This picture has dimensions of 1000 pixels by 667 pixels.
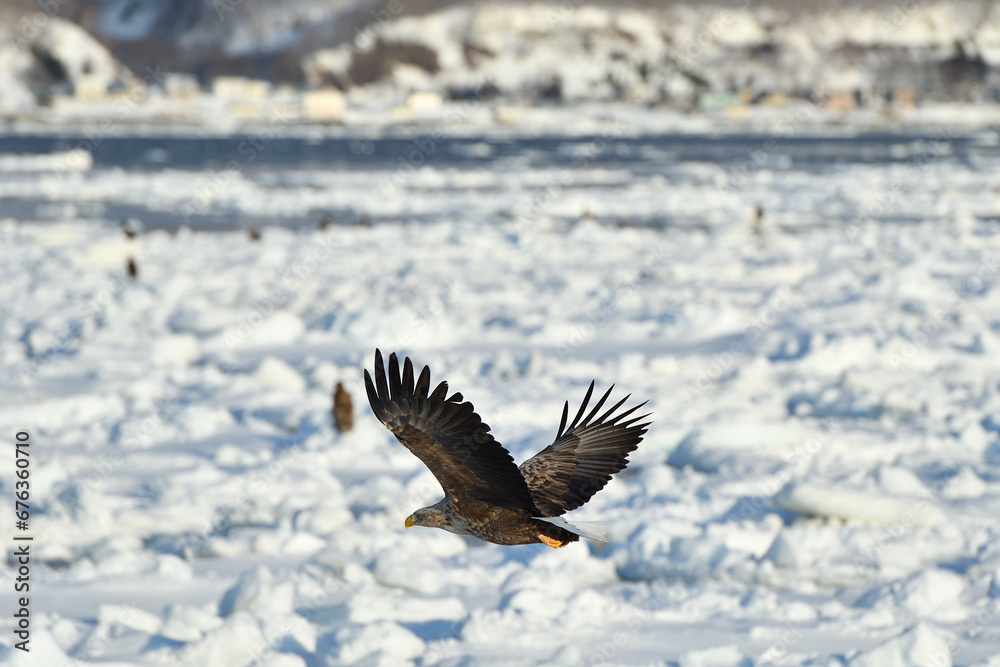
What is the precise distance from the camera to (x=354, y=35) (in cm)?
13125

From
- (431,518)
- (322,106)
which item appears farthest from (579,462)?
(322,106)

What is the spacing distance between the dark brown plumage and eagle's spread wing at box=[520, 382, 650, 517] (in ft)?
12.9

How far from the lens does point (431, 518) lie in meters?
3.06

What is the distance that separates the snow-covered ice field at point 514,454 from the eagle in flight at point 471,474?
147cm

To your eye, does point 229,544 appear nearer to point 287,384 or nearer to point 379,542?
point 379,542

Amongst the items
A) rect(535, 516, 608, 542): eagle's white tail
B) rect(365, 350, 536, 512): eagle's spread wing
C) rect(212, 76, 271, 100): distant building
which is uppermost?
rect(212, 76, 271, 100): distant building

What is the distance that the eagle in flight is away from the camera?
2764 mm

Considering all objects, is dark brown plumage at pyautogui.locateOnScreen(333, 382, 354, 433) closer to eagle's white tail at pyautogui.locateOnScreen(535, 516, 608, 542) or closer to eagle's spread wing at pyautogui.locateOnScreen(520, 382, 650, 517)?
eagle's spread wing at pyautogui.locateOnScreen(520, 382, 650, 517)

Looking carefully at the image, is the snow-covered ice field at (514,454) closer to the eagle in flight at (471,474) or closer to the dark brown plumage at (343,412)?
the dark brown plumage at (343,412)

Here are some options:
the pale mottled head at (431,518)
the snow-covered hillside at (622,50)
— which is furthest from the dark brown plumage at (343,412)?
the snow-covered hillside at (622,50)

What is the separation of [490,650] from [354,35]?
132370 mm

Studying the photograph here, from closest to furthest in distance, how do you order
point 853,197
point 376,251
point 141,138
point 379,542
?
point 379,542 < point 376,251 < point 853,197 < point 141,138

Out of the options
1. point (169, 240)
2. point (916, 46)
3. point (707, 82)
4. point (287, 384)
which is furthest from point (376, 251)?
point (916, 46)

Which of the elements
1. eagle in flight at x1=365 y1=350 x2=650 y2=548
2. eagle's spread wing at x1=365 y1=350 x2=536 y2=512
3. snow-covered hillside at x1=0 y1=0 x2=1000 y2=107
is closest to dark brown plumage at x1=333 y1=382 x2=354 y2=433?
eagle in flight at x1=365 y1=350 x2=650 y2=548
